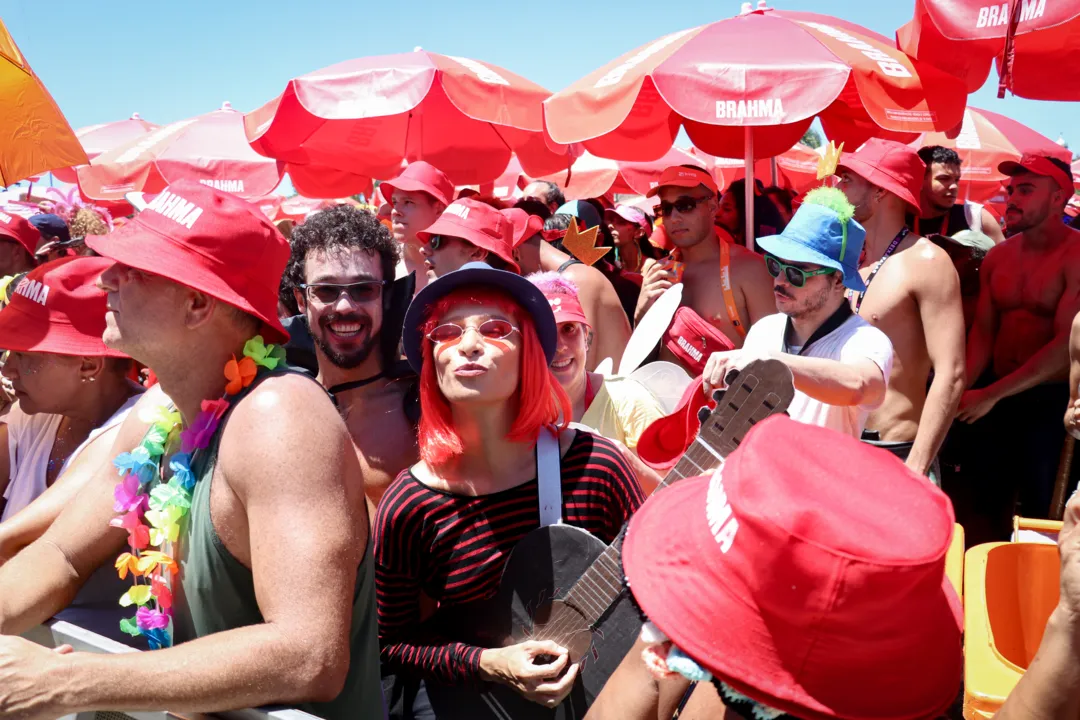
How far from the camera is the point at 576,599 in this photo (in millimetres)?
2084

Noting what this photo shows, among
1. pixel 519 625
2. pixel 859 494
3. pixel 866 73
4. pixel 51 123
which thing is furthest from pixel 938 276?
pixel 51 123

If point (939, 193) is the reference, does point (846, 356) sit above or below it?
above

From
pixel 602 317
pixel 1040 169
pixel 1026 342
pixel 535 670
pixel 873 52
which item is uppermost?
pixel 873 52

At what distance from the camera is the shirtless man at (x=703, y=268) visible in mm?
4617

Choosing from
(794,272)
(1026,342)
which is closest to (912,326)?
(794,272)

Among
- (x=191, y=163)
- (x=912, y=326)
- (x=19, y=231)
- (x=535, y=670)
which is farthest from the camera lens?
(x=191, y=163)

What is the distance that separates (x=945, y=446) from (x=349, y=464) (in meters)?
4.05

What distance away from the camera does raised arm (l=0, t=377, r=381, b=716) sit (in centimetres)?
148

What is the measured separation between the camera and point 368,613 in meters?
1.83

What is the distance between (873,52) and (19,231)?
558 centimetres

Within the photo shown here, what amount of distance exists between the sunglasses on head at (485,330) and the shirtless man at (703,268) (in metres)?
2.41

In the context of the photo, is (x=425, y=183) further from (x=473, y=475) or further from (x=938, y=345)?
(x=473, y=475)

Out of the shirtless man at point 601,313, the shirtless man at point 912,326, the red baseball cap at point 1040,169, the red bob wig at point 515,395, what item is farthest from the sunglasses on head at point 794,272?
the red baseball cap at point 1040,169

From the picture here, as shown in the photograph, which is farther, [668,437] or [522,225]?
[522,225]
